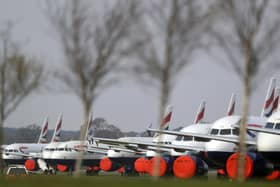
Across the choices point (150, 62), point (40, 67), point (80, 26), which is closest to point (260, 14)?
point (150, 62)

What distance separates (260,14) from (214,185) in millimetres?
6207

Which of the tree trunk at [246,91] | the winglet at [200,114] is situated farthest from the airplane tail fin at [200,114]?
the tree trunk at [246,91]

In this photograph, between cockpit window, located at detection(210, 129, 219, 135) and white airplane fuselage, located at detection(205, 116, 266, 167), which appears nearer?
white airplane fuselage, located at detection(205, 116, 266, 167)

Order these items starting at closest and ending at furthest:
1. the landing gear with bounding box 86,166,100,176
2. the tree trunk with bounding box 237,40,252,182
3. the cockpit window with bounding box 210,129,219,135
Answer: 1. the tree trunk with bounding box 237,40,252,182
2. the cockpit window with bounding box 210,129,219,135
3. the landing gear with bounding box 86,166,100,176

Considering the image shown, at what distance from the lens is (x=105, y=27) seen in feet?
97.7

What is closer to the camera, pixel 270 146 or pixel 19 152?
→ pixel 270 146

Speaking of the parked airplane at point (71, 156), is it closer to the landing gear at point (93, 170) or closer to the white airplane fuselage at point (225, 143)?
the landing gear at point (93, 170)

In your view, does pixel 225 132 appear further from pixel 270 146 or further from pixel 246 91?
pixel 246 91

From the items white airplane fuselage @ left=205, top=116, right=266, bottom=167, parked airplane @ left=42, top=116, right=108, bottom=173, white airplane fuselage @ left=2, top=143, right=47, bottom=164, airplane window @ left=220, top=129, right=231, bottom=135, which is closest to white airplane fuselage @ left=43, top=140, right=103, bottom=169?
parked airplane @ left=42, top=116, right=108, bottom=173

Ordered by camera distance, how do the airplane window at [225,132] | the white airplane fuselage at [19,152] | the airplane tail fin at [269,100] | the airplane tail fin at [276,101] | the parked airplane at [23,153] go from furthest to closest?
the white airplane fuselage at [19,152], the parked airplane at [23,153], the airplane tail fin at [276,101], the airplane tail fin at [269,100], the airplane window at [225,132]

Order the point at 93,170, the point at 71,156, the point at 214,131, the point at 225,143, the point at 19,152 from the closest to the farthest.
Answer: the point at 225,143 < the point at 214,131 < the point at 93,170 < the point at 71,156 < the point at 19,152

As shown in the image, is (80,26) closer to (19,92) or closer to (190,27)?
(190,27)

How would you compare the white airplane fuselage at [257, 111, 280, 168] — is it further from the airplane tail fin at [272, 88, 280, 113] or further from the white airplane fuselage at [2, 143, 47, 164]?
the white airplane fuselage at [2, 143, 47, 164]

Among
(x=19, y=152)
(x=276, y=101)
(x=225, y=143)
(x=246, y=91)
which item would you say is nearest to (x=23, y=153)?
(x=19, y=152)
